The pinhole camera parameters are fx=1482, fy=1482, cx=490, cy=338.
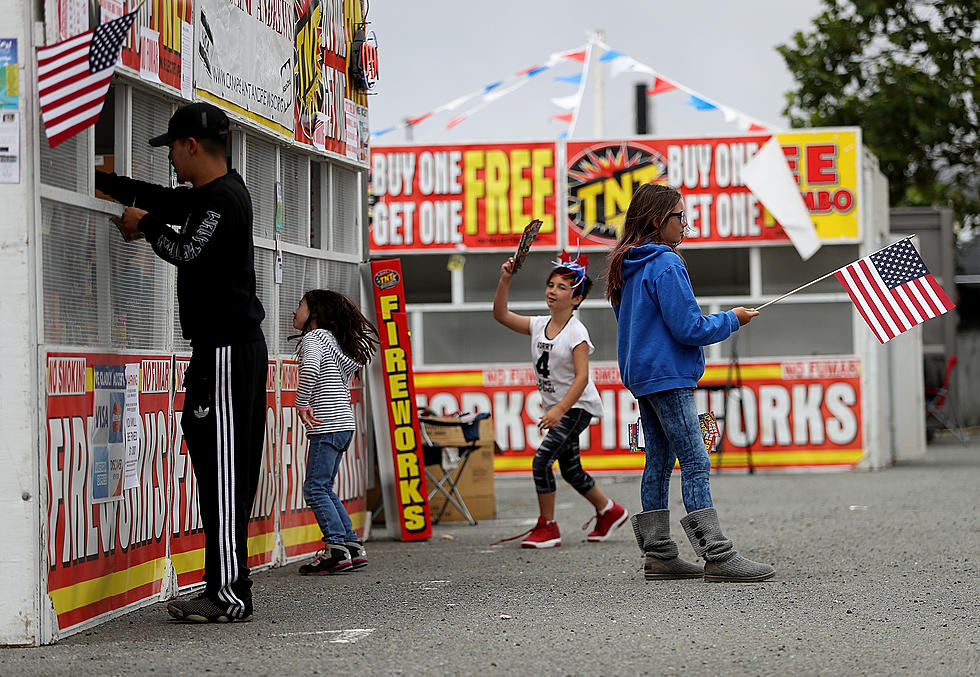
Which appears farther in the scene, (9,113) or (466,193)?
(466,193)

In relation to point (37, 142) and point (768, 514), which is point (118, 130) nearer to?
point (37, 142)

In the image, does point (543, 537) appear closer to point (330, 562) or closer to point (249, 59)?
point (330, 562)

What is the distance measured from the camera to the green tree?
88.2 feet

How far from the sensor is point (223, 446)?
6.14m

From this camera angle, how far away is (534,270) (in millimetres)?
18328

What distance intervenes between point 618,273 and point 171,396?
7.65 ft

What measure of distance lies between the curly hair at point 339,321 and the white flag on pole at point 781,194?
31.7 feet

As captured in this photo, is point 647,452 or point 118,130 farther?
point 647,452

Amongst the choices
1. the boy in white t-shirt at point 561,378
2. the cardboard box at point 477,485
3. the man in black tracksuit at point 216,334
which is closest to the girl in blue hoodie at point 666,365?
the boy in white t-shirt at point 561,378

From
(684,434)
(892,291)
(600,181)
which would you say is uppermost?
(600,181)

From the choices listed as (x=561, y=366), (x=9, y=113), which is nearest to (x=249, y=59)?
(x=9, y=113)

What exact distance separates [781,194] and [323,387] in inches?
400

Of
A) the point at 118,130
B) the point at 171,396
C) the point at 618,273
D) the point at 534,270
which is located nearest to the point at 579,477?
the point at 618,273

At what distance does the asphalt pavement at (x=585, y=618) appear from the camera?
5.26 metres
